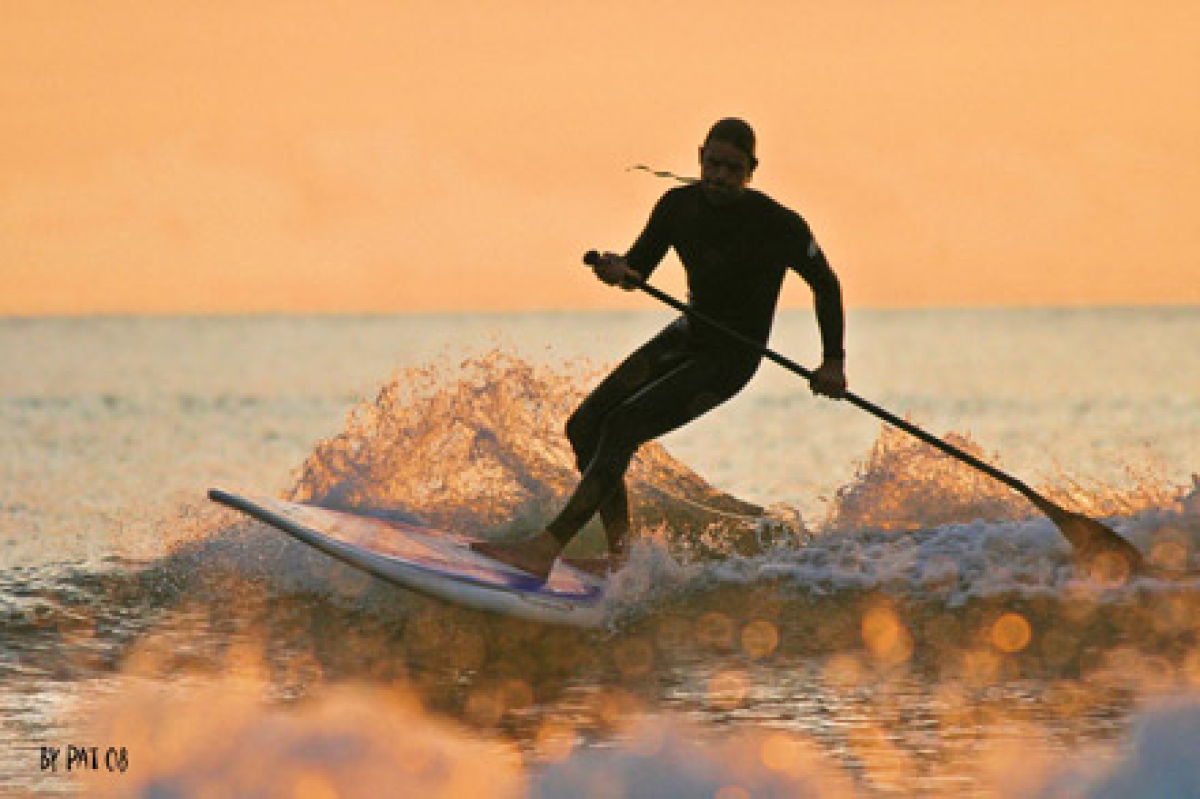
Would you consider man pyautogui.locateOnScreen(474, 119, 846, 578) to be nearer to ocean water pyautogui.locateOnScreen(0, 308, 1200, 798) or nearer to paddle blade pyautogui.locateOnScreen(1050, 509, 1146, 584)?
ocean water pyautogui.locateOnScreen(0, 308, 1200, 798)

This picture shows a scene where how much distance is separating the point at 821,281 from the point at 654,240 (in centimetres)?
86

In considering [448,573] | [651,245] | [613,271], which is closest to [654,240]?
[651,245]

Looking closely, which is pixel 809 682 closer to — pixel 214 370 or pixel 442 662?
pixel 442 662

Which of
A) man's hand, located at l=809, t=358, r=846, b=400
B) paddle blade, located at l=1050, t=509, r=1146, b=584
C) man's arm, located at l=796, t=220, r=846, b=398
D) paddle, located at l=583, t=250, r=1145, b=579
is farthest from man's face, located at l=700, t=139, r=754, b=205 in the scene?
paddle blade, located at l=1050, t=509, r=1146, b=584

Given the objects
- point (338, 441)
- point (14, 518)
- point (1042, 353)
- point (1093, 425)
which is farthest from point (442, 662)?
point (1042, 353)

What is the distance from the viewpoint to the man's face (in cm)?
787

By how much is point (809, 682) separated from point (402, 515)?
291cm

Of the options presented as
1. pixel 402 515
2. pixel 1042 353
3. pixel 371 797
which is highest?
pixel 1042 353

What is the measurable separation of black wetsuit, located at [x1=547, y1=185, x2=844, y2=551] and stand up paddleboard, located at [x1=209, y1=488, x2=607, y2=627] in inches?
13.6

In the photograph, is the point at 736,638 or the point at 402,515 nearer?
the point at 736,638

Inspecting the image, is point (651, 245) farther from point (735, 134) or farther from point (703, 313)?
point (735, 134)

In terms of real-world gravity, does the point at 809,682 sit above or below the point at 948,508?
below

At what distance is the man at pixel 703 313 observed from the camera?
26.3 feet

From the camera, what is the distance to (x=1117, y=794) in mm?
5664
